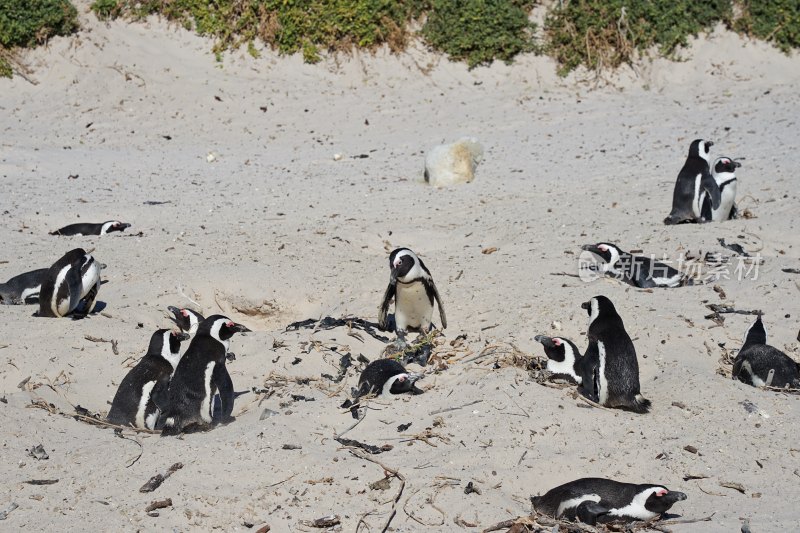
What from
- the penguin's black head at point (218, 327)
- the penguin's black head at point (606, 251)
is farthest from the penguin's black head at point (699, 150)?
the penguin's black head at point (218, 327)

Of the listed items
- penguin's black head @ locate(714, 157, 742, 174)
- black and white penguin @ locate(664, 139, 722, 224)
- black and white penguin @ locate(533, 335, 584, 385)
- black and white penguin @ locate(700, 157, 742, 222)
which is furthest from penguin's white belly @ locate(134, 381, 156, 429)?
penguin's black head @ locate(714, 157, 742, 174)

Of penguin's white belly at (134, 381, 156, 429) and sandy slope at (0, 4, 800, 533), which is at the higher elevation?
sandy slope at (0, 4, 800, 533)

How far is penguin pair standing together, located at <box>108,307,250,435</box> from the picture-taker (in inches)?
203

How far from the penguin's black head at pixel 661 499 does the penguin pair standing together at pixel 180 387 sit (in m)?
2.28

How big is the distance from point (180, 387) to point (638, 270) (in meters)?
3.58

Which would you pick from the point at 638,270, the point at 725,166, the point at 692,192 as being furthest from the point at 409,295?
the point at 725,166

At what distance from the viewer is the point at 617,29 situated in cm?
1318

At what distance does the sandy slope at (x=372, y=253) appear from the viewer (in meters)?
4.48

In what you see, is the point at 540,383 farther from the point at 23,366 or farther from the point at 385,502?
the point at 23,366

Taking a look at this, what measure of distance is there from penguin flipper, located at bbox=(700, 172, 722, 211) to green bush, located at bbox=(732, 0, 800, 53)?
5.80 meters

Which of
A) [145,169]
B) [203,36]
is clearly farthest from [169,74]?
[145,169]

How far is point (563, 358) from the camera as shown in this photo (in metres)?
5.76

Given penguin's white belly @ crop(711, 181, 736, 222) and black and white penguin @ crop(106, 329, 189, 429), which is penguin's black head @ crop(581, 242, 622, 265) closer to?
penguin's white belly @ crop(711, 181, 736, 222)

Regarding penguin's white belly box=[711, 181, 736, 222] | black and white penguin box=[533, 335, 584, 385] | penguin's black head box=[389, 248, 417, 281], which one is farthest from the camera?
penguin's white belly box=[711, 181, 736, 222]
